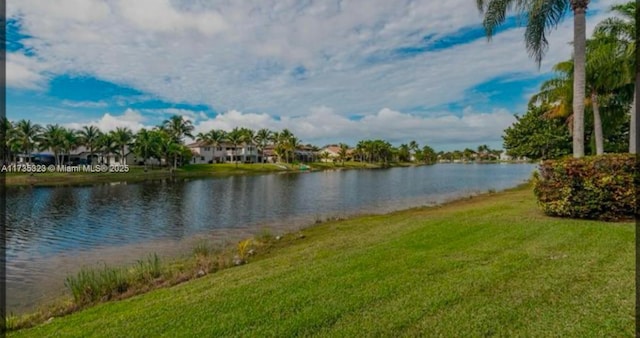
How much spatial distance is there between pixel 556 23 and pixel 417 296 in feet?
47.4

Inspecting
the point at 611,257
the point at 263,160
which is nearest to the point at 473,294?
the point at 611,257

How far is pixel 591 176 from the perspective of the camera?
11188 millimetres

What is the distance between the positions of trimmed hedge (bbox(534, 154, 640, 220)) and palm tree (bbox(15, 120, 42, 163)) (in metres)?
83.7

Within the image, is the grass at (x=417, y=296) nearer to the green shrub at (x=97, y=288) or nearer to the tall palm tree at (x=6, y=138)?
the green shrub at (x=97, y=288)

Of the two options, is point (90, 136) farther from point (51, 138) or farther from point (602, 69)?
point (602, 69)

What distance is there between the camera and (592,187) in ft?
36.7

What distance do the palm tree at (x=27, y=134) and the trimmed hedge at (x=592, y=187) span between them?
83.7m

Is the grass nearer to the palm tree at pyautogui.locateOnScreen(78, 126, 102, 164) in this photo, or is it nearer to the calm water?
the calm water

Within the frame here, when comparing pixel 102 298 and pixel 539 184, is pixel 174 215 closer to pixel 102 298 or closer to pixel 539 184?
pixel 102 298

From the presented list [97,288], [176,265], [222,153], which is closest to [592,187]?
[176,265]

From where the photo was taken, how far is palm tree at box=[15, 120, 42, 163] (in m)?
68.6

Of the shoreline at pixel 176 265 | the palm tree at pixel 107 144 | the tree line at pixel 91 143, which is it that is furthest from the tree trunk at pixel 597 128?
the palm tree at pixel 107 144

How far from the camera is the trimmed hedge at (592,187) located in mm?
10711

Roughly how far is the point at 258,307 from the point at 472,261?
461 cm
